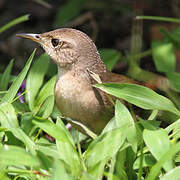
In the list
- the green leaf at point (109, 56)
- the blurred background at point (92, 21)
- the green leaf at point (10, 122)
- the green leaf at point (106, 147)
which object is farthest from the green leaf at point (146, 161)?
the blurred background at point (92, 21)

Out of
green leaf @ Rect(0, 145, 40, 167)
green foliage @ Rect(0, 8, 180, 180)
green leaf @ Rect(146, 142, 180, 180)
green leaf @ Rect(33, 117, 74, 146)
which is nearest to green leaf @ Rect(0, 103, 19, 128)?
green foliage @ Rect(0, 8, 180, 180)

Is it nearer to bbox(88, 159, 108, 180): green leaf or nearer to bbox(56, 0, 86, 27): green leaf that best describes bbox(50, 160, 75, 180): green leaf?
bbox(88, 159, 108, 180): green leaf

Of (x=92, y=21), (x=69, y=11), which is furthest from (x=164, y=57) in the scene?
(x=69, y=11)

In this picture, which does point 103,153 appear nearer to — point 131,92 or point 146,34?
point 131,92

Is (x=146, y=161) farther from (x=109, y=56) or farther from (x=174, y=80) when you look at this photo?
(x=109, y=56)

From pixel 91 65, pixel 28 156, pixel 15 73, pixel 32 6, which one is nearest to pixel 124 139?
pixel 28 156

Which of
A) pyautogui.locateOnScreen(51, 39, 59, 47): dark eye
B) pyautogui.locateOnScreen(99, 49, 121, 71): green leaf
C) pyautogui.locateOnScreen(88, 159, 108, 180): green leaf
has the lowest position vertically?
pyautogui.locateOnScreen(99, 49, 121, 71): green leaf

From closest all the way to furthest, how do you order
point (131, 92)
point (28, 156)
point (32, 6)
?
point (28, 156) < point (131, 92) < point (32, 6)
